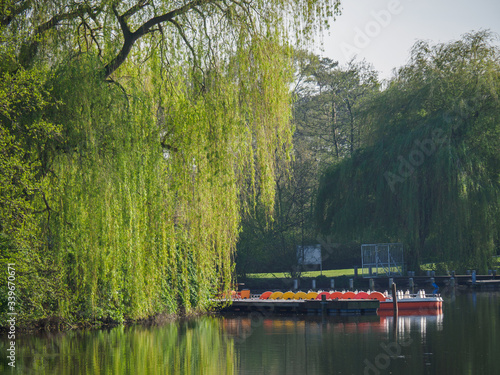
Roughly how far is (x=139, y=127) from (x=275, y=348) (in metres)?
7.03

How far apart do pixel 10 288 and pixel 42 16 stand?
592 cm

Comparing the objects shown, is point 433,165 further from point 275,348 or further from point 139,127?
point 139,127

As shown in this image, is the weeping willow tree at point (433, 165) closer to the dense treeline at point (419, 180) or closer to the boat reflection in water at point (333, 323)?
the dense treeline at point (419, 180)

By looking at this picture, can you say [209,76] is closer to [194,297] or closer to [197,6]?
[197,6]

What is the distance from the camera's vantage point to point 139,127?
14578mm

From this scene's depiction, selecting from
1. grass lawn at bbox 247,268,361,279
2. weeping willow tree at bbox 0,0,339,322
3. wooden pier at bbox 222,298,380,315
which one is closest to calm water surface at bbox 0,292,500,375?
weeping willow tree at bbox 0,0,339,322

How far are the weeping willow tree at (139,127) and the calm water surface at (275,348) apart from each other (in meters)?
1.71

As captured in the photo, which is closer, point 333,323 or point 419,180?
point 333,323

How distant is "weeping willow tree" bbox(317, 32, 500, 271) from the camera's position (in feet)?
105

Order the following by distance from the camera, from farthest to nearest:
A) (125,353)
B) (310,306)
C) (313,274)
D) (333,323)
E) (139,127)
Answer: (313,274) < (310,306) < (333,323) < (125,353) < (139,127)

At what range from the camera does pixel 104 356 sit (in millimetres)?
16047

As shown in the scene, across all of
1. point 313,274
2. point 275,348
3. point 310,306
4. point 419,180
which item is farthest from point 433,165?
point 275,348

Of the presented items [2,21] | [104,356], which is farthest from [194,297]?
[2,21]

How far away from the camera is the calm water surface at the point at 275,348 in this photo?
48.2 ft
